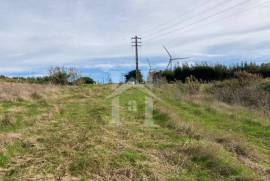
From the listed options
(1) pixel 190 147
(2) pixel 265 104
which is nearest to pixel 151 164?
(1) pixel 190 147

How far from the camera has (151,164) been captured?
17.2ft

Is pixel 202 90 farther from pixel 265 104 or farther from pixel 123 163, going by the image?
pixel 123 163

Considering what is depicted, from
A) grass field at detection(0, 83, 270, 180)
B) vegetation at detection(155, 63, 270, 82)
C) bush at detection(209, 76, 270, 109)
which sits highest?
vegetation at detection(155, 63, 270, 82)

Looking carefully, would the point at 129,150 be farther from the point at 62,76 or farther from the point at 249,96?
the point at 62,76

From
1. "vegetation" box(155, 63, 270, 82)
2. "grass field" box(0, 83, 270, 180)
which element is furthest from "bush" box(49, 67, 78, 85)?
"grass field" box(0, 83, 270, 180)

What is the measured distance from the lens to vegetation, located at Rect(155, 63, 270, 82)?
97.2 ft

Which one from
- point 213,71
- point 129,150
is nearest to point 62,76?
point 213,71

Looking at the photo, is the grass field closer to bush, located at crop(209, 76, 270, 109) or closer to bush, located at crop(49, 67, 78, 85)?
bush, located at crop(209, 76, 270, 109)

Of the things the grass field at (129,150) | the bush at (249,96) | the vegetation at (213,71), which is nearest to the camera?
the grass field at (129,150)

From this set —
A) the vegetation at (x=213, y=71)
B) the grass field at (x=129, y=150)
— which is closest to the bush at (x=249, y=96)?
the grass field at (x=129, y=150)

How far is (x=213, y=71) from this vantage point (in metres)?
33.7

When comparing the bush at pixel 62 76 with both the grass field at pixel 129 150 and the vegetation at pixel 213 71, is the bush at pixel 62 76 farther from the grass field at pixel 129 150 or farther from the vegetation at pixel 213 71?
the grass field at pixel 129 150

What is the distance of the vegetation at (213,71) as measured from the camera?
29619 millimetres

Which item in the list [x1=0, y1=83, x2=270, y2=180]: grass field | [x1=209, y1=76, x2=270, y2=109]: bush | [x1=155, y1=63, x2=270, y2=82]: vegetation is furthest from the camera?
[x1=155, y1=63, x2=270, y2=82]: vegetation
